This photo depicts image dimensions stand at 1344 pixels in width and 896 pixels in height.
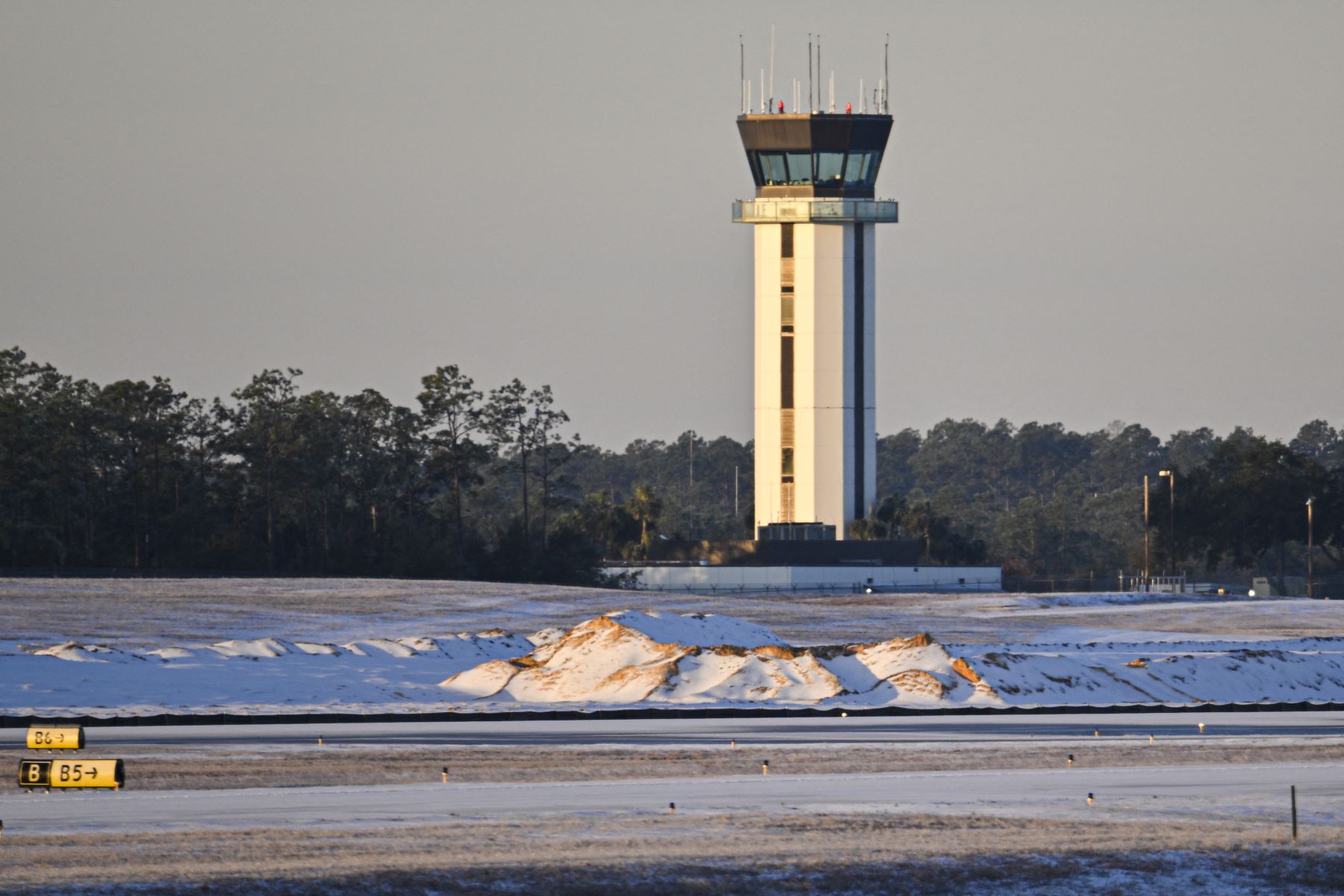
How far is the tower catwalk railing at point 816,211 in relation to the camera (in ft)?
350

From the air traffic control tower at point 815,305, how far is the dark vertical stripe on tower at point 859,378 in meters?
0.06

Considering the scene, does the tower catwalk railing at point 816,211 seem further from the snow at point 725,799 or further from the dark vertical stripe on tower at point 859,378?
the snow at point 725,799

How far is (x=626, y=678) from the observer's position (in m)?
48.7

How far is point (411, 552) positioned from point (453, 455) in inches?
524

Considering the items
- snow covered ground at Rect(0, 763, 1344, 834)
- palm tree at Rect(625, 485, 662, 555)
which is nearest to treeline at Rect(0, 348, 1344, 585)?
palm tree at Rect(625, 485, 662, 555)

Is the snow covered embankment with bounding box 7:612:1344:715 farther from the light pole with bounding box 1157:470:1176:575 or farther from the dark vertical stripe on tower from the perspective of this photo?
the light pole with bounding box 1157:470:1176:575

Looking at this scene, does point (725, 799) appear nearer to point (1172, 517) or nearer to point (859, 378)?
point (859, 378)

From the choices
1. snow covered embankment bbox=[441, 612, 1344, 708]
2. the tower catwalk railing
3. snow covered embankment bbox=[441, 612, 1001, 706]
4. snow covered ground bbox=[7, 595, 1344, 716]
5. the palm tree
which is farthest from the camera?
the palm tree

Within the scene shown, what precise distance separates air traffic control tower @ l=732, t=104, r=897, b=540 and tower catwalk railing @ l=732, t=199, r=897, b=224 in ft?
0.18

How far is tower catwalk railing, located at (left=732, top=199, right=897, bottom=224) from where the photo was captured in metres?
107

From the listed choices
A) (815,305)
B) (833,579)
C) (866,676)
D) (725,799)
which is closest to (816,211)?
(815,305)

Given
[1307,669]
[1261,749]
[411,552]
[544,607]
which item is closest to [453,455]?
[411,552]

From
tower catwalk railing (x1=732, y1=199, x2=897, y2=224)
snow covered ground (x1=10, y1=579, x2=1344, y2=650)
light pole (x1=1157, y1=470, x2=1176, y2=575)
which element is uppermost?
tower catwalk railing (x1=732, y1=199, x2=897, y2=224)

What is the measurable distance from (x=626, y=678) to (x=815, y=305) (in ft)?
200
